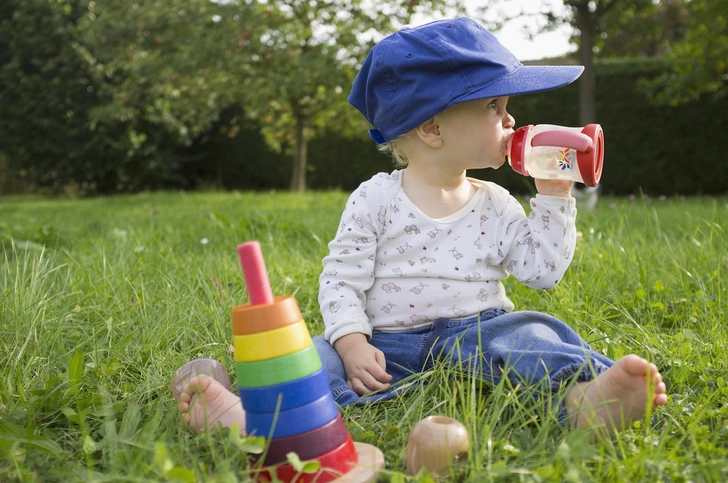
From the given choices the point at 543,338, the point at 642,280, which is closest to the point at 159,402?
the point at 543,338

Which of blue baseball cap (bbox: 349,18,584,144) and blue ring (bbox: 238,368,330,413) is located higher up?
blue baseball cap (bbox: 349,18,584,144)

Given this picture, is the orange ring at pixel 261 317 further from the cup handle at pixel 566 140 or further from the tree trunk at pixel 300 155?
the tree trunk at pixel 300 155

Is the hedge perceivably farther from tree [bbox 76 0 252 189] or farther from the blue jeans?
the blue jeans

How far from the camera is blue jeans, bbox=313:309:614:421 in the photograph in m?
1.57

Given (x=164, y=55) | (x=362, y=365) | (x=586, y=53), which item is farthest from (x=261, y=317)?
(x=164, y=55)

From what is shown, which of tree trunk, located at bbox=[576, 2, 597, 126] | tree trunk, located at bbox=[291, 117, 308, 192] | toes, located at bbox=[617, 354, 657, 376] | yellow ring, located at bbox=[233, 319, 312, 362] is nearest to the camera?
yellow ring, located at bbox=[233, 319, 312, 362]

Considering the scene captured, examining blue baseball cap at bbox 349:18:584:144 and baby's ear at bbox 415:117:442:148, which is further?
baby's ear at bbox 415:117:442:148

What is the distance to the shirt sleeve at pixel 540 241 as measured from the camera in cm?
172

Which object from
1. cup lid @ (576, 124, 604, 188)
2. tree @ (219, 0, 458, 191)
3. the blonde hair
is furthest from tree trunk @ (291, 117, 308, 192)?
cup lid @ (576, 124, 604, 188)

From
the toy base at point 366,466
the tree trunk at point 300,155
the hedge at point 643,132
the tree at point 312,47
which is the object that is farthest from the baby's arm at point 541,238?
the tree trunk at point 300,155

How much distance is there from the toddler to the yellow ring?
53 cm

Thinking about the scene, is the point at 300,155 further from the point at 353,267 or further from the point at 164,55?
the point at 353,267

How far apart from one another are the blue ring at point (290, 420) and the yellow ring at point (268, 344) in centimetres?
11

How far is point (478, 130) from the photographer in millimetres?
1759
